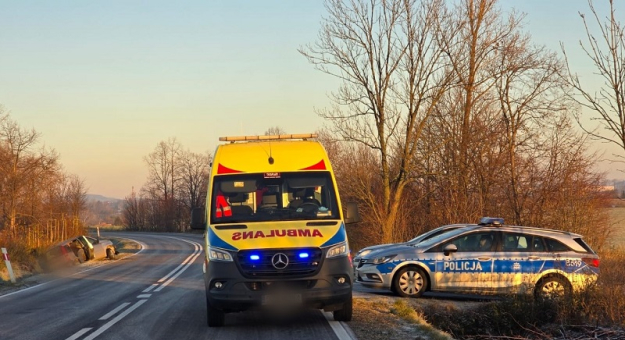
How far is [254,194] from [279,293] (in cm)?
178

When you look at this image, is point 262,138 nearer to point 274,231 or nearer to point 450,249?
point 274,231

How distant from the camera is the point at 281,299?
847cm

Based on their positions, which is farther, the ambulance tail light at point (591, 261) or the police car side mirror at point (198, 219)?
the ambulance tail light at point (591, 261)

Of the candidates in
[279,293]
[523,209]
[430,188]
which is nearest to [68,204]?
[430,188]

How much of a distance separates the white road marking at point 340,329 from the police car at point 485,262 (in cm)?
343

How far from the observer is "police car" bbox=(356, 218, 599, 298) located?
12594 mm

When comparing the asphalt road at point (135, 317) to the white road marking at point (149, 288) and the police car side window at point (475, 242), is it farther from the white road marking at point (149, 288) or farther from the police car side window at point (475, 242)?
the police car side window at point (475, 242)

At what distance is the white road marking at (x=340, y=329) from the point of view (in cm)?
807

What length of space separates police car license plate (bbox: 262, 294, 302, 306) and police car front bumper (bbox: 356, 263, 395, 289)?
15.7 ft

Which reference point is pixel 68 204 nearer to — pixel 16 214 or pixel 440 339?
pixel 16 214

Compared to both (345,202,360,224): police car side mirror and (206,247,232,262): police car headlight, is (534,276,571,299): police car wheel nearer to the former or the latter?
(345,202,360,224): police car side mirror

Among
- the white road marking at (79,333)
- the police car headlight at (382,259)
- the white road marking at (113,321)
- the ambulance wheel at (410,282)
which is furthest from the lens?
the police car headlight at (382,259)

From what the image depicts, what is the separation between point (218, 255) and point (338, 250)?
1.68m

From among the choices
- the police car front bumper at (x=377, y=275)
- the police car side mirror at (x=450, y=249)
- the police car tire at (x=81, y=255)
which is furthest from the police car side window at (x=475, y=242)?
the police car tire at (x=81, y=255)
